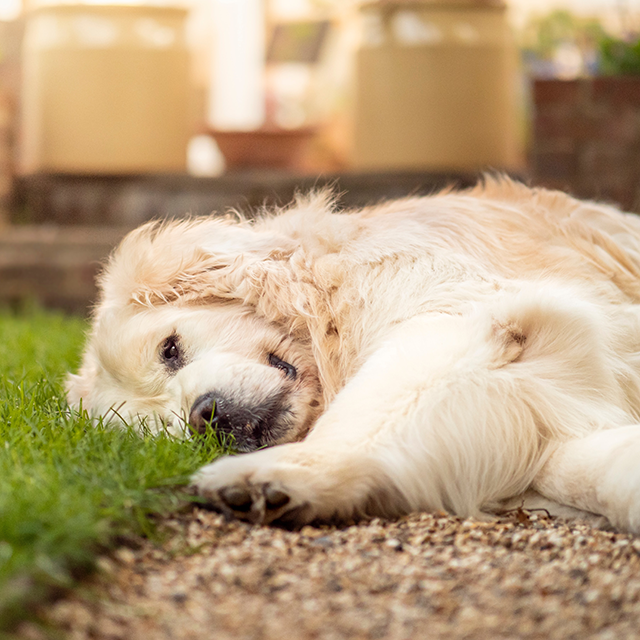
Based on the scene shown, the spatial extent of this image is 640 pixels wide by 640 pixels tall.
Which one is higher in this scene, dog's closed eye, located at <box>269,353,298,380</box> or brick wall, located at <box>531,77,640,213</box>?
brick wall, located at <box>531,77,640,213</box>

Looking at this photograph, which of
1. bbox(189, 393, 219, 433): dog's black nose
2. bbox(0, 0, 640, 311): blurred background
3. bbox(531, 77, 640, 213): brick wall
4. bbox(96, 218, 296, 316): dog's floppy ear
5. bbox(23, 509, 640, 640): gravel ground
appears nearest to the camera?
bbox(23, 509, 640, 640): gravel ground

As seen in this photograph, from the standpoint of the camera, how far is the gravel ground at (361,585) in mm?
1325

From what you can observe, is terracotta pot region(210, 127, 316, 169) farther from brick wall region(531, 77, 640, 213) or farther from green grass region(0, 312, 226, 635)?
green grass region(0, 312, 226, 635)

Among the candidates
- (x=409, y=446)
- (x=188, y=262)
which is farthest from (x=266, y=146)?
(x=409, y=446)

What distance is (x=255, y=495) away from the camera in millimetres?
1772

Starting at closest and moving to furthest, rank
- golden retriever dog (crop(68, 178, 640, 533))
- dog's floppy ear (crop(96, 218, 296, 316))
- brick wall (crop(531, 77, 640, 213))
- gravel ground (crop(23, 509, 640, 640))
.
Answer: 1. gravel ground (crop(23, 509, 640, 640))
2. golden retriever dog (crop(68, 178, 640, 533))
3. dog's floppy ear (crop(96, 218, 296, 316))
4. brick wall (crop(531, 77, 640, 213))

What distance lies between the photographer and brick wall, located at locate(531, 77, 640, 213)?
6051 mm

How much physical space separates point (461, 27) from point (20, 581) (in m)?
6.29

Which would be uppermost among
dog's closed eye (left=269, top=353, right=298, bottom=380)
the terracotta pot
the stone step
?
the terracotta pot

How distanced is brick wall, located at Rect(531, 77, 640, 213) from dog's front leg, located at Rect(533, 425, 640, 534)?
4.36 metres

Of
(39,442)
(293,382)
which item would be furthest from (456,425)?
(39,442)

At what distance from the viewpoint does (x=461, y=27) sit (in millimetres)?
6660

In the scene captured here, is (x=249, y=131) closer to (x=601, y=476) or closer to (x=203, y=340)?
(x=203, y=340)

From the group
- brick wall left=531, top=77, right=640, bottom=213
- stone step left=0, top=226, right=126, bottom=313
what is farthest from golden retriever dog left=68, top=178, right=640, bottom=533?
stone step left=0, top=226, right=126, bottom=313
